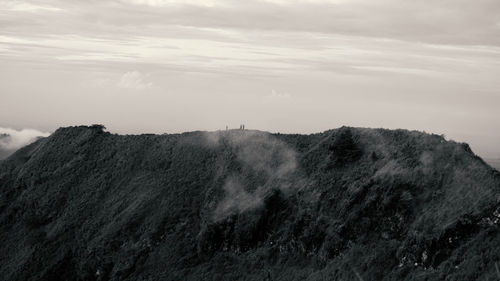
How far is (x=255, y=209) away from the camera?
48906 millimetres

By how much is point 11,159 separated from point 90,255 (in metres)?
32.0

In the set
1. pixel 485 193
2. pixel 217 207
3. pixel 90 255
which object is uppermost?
pixel 485 193

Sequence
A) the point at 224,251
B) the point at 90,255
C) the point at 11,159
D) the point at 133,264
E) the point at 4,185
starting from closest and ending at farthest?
the point at 224,251 < the point at 133,264 < the point at 90,255 < the point at 4,185 < the point at 11,159

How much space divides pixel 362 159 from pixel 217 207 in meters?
13.5

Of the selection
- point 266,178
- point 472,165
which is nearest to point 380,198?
point 472,165

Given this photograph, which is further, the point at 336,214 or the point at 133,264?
the point at 133,264

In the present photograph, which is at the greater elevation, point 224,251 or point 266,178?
point 266,178

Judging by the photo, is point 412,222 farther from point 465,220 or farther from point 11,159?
point 11,159

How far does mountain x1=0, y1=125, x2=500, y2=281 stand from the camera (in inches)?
1527

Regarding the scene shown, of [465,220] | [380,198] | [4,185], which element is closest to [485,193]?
[465,220]

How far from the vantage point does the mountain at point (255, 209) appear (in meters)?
38.8

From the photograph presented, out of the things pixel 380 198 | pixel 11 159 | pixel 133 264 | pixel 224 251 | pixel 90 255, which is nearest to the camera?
pixel 380 198

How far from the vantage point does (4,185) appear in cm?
7225

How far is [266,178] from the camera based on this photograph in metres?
53.3
